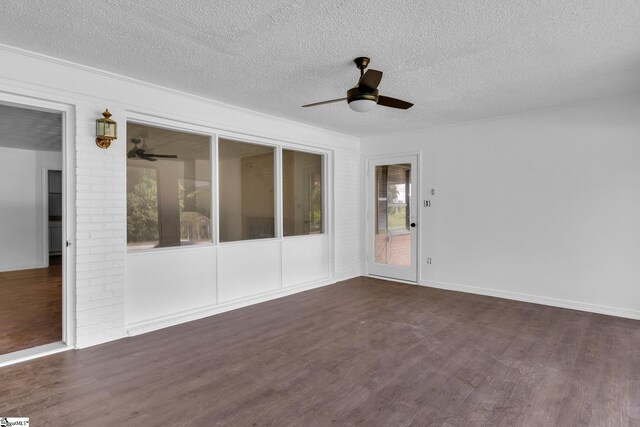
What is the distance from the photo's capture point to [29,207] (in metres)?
7.28

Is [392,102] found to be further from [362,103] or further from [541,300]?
[541,300]

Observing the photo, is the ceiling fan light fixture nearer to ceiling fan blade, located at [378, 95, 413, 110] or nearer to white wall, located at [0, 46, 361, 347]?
ceiling fan blade, located at [378, 95, 413, 110]

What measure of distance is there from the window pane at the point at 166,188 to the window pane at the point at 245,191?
0.74ft

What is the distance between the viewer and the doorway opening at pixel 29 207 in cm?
530

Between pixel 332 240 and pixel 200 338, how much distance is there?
9.82 feet

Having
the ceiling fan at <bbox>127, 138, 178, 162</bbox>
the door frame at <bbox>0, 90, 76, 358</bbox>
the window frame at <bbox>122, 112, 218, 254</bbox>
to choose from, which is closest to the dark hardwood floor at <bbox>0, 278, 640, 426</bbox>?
the door frame at <bbox>0, 90, 76, 358</bbox>

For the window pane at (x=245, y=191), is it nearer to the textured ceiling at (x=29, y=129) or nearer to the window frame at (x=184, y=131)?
the window frame at (x=184, y=131)

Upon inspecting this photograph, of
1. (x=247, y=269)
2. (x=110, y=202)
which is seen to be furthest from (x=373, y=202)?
(x=110, y=202)

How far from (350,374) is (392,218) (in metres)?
3.74

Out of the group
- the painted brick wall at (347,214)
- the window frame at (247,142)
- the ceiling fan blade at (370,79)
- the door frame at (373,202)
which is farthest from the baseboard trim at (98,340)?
the door frame at (373,202)

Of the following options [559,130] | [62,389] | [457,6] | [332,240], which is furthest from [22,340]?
[559,130]

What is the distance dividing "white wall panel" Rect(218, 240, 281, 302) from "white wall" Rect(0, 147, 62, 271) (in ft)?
17.7

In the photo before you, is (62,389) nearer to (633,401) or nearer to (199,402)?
(199,402)

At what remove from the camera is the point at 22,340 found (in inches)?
135
